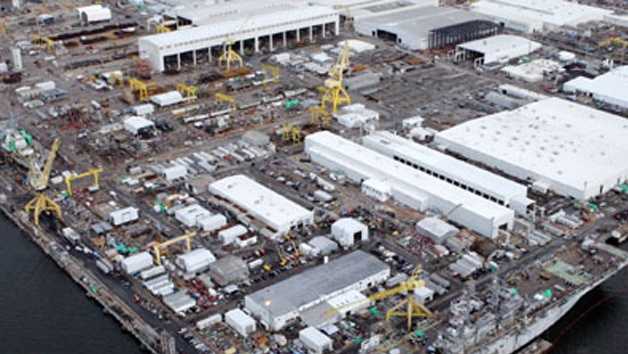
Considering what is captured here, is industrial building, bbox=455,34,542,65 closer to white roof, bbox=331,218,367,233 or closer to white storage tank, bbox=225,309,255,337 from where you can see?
white roof, bbox=331,218,367,233

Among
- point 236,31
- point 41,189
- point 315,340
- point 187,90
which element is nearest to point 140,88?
point 187,90

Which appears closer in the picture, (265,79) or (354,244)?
(354,244)

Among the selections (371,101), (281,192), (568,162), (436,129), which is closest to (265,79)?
(371,101)

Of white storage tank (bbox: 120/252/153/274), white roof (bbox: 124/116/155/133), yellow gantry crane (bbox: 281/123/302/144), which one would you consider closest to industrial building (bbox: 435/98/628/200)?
yellow gantry crane (bbox: 281/123/302/144)

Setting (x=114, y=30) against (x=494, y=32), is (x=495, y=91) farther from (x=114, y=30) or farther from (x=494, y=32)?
(x=114, y=30)

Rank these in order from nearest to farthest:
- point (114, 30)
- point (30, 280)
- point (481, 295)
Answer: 1. point (481, 295)
2. point (30, 280)
3. point (114, 30)

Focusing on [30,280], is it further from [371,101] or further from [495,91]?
[495,91]

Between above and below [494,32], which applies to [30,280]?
below

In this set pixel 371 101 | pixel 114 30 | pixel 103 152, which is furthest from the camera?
pixel 114 30
